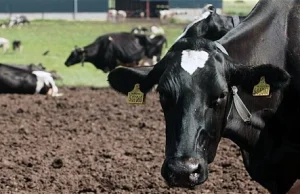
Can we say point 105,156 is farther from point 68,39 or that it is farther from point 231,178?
point 68,39

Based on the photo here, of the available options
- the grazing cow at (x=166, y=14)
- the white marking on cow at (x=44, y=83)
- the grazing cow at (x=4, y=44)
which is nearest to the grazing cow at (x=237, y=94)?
the white marking on cow at (x=44, y=83)

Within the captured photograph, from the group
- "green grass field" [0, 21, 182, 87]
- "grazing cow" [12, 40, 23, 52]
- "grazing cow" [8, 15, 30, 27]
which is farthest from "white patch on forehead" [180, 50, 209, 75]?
"grazing cow" [8, 15, 30, 27]

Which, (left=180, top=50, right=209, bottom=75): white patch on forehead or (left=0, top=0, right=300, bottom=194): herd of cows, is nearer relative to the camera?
(left=0, top=0, right=300, bottom=194): herd of cows

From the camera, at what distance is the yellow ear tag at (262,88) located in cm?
526

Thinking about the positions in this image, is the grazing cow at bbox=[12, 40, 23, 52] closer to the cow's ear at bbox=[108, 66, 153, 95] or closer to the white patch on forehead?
the cow's ear at bbox=[108, 66, 153, 95]

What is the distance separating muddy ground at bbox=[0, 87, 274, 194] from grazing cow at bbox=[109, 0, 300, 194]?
1.88 metres

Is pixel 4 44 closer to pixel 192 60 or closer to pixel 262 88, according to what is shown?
pixel 262 88

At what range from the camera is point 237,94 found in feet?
18.1

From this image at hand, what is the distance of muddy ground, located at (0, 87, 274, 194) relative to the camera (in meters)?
7.91

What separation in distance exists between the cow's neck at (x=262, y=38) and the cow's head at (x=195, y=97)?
57 cm

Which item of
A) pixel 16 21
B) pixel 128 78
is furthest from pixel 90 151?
pixel 16 21

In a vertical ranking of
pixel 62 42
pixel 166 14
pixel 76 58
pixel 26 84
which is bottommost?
pixel 62 42

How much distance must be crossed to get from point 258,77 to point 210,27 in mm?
3935

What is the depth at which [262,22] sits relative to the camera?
6051 mm
